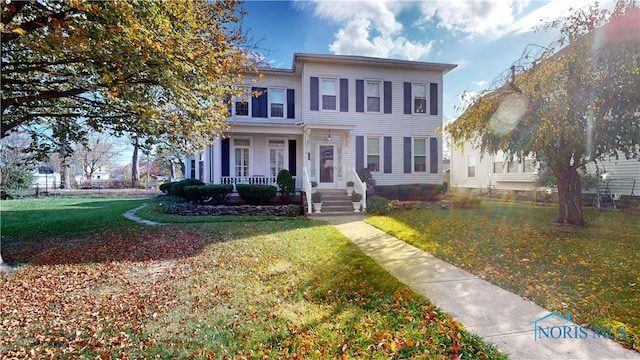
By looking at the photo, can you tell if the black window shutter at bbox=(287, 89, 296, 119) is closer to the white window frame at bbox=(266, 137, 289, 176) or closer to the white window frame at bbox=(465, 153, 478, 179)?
the white window frame at bbox=(266, 137, 289, 176)

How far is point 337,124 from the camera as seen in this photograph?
567 inches

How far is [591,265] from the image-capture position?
494 centimetres

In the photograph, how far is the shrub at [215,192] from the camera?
1219 cm

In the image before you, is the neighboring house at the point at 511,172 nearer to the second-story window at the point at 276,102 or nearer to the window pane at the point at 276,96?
the second-story window at the point at 276,102

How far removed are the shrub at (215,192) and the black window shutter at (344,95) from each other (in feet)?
21.6

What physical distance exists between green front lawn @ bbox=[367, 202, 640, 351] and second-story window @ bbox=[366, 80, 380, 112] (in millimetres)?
6902

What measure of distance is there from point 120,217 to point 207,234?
17.2 feet

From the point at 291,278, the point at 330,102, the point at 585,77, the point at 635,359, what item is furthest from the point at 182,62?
the point at 330,102

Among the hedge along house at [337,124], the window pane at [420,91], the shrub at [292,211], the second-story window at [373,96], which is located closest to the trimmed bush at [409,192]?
the hedge along house at [337,124]

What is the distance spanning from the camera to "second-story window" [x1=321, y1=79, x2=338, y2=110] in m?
14.6

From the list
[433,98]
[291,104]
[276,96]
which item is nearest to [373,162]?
[433,98]

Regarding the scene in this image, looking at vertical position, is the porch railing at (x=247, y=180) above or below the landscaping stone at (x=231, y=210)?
above

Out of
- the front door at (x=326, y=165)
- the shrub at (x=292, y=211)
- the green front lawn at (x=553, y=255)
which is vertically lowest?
the green front lawn at (x=553, y=255)

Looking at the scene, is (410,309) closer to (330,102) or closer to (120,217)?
(120,217)
